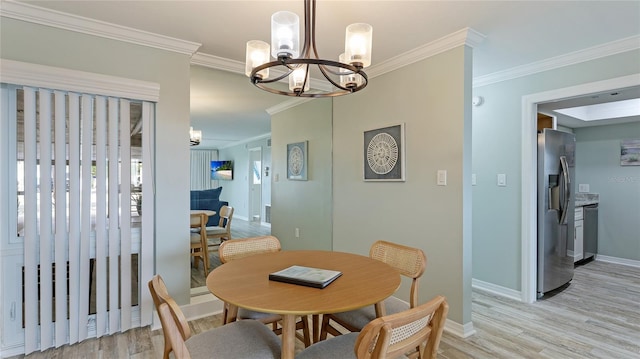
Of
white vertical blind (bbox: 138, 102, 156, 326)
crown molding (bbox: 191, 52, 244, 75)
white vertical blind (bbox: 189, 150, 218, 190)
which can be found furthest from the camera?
white vertical blind (bbox: 189, 150, 218, 190)

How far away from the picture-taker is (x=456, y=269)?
2.52 meters

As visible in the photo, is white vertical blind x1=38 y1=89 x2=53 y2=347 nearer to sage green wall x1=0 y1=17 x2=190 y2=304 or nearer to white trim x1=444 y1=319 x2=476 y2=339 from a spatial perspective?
sage green wall x1=0 y1=17 x2=190 y2=304

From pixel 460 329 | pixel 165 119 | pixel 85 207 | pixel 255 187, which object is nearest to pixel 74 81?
pixel 165 119

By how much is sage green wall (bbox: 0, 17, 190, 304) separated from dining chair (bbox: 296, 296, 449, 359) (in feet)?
5.66

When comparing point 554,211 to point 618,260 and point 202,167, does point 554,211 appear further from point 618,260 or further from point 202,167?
point 202,167

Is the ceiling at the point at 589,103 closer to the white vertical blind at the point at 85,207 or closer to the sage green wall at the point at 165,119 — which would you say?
the sage green wall at the point at 165,119

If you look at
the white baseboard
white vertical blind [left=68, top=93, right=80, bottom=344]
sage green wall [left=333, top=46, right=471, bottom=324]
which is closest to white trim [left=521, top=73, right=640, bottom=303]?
sage green wall [left=333, top=46, right=471, bottom=324]

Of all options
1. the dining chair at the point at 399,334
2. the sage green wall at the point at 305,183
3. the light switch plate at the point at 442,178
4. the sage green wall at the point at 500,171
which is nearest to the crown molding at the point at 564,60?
the sage green wall at the point at 500,171

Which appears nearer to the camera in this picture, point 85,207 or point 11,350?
point 11,350

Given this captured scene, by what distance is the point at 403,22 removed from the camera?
7.42ft

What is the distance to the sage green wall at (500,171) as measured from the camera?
3141 millimetres

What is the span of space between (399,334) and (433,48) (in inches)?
90.4

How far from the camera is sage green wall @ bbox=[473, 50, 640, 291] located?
3.14m

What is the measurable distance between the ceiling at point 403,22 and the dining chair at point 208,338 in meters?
1.74
